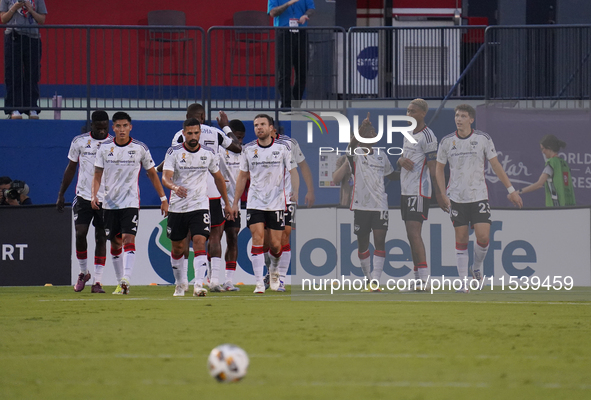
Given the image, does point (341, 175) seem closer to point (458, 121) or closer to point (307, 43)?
point (458, 121)

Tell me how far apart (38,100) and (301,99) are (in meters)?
4.46

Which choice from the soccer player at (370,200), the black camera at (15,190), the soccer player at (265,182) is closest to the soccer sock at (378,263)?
the soccer player at (370,200)

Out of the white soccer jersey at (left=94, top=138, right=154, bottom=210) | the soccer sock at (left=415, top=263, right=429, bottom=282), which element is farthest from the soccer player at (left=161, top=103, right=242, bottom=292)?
the soccer sock at (left=415, top=263, right=429, bottom=282)

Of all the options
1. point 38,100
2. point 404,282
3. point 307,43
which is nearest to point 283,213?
point 404,282

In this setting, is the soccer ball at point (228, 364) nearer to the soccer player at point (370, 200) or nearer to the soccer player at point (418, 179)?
the soccer player at point (370, 200)

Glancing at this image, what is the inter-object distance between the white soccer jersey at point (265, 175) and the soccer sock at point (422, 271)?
6.02 feet

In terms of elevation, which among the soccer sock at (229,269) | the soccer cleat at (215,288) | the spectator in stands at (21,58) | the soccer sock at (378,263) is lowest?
the soccer cleat at (215,288)

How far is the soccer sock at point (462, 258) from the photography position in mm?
10758

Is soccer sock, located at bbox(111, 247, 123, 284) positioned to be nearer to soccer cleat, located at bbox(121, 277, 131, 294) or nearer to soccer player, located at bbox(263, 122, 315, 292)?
soccer cleat, located at bbox(121, 277, 131, 294)

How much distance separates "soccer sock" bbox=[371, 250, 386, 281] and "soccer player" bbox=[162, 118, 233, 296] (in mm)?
1997

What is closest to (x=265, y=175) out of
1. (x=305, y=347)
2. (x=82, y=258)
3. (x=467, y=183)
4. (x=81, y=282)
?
(x=467, y=183)

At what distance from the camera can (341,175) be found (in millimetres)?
Result: 10703

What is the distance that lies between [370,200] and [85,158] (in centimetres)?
383

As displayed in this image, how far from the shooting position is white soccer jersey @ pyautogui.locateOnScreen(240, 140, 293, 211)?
37.0ft
